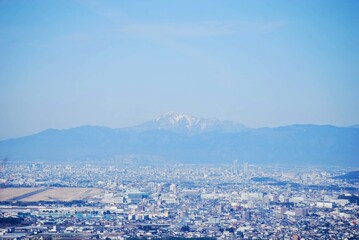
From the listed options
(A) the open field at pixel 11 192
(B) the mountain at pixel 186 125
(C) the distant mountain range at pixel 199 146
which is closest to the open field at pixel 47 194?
(A) the open field at pixel 11 192

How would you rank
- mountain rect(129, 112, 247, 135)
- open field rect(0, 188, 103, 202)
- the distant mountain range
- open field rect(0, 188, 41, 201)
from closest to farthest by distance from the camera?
1. open field rect(0, 188, 41, 201)
2. open field rect(0, 188, 103, 202)
3. the distant mountain range
4. mountain rect(129, 112, 247, 135)

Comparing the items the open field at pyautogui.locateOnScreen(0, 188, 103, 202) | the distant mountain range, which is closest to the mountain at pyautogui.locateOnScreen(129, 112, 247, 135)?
the distant mountain range

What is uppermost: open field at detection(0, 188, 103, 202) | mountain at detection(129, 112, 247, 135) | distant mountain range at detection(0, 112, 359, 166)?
mountain at detection(129, 112, 247, 135)

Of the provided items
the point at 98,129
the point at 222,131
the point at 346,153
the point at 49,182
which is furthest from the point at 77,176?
the point at 222,131

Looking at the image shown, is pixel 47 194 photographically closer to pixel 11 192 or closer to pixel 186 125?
pixel 11 192

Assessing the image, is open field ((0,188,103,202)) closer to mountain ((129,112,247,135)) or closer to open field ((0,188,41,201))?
open field ((0,188,41,201))

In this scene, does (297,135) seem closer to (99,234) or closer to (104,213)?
(104,213)

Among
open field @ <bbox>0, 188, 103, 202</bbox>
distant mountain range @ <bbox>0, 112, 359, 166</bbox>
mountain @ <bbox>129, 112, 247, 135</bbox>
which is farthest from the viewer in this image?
mountain @ <bbox>129, 112, 247, 135</bbox>
